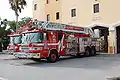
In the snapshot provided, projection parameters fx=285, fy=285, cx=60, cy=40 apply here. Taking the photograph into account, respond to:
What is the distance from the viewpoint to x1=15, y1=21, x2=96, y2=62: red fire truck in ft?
70.9

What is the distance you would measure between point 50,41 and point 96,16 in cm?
1415

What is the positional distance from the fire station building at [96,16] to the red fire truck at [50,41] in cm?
794

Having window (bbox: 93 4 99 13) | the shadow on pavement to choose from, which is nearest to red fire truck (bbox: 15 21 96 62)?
the shadow on pavement

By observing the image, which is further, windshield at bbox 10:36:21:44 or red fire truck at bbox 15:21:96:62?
windshield at bbox 10:36:21:44

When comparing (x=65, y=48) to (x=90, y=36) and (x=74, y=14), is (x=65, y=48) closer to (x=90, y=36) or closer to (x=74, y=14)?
(x=90, y=36)

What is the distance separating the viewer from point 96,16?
116 feet

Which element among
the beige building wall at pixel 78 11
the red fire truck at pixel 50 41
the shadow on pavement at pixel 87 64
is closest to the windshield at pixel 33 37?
the red fire truck at pixel 50 41

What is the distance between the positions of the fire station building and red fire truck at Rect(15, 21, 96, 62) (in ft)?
26.0

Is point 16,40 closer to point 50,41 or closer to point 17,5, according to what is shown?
point 50,41

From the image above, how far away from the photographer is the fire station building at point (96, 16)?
109 feet

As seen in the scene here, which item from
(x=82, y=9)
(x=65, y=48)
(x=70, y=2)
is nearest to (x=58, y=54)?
(x=65, y=48)

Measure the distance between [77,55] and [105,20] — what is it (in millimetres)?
8932

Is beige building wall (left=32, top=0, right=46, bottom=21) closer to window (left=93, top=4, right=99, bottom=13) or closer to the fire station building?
the fire station building

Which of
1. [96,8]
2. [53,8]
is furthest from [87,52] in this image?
[53,8]
